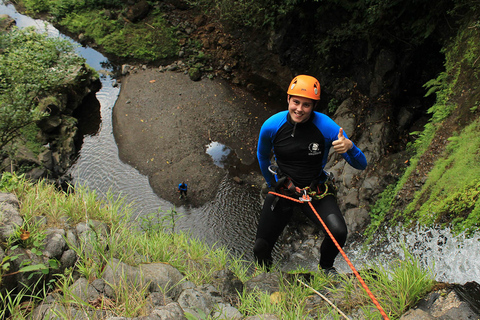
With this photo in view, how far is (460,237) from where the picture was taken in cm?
412

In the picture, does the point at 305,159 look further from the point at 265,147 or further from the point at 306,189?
the point at 265,147

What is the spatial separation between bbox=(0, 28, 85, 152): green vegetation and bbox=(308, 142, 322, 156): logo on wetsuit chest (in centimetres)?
924

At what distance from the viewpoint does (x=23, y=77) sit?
9578 millimetres

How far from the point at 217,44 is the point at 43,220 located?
14.3 meters

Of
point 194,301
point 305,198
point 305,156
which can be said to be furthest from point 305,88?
point 194,301

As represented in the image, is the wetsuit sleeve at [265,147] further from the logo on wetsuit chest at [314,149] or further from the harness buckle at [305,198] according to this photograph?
the harness buckle at [305,198]

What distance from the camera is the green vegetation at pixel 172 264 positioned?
9.53 feet

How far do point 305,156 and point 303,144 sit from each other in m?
0.18

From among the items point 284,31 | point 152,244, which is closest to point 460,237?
point 152,244

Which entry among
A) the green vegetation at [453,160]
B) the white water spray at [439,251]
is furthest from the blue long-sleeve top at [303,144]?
the green vegetation at [453,160]

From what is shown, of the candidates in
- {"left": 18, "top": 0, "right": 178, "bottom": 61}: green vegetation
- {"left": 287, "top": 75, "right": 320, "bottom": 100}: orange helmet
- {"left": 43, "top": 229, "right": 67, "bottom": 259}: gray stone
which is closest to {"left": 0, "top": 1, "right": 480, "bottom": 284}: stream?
{"left": 43, "top": 229, "right": 67, "bottom": 259}: gray stone

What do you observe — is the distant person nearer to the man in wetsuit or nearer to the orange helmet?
the man in wetsuit

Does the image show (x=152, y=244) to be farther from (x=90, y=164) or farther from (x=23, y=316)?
(x=90, y=164)

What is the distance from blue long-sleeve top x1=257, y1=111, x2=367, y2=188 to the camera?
388 centimetres
